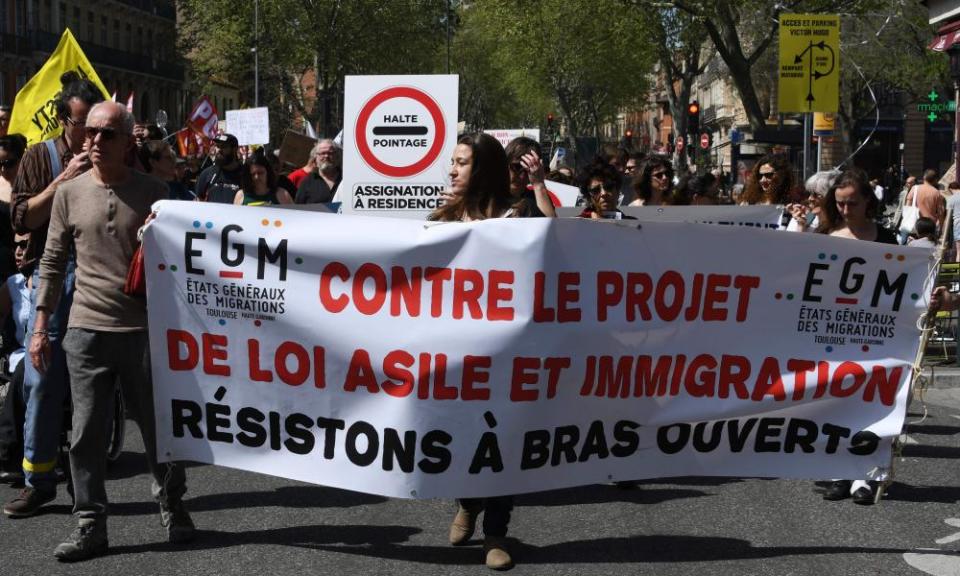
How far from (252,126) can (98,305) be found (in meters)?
21.1

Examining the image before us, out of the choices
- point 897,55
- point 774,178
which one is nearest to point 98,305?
point 774,178

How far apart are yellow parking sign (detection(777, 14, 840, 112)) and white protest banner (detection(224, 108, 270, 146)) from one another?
1307cm

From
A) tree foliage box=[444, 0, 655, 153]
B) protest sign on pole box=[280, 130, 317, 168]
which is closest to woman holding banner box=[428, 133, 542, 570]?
protest sign on pole box=[280, 130, 317, 168]

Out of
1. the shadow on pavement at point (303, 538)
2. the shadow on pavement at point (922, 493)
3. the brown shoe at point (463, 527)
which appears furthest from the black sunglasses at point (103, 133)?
the shadow on pavement at point (922, 493)

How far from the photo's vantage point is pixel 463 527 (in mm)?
6555

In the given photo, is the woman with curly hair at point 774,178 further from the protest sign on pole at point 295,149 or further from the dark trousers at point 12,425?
the protest sign on pole at point 295,149

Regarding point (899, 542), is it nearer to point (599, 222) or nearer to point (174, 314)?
point (599, 222)

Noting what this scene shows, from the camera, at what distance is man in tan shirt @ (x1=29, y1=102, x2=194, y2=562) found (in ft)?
20.7

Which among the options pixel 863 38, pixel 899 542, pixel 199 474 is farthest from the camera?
pixel 863 38

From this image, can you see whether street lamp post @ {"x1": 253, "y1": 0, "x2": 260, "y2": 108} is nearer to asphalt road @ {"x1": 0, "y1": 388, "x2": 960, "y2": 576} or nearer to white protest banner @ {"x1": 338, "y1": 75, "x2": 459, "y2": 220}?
white protest banner @ {"x1": 338, "y1": 75, "x2": 459, "y2": 220}

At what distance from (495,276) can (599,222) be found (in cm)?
48

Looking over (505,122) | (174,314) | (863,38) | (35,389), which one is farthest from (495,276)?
(505,122)

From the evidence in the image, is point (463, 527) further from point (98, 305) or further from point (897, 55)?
point (897, 55)

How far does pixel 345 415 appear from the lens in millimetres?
6090
